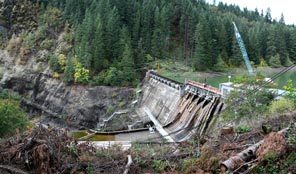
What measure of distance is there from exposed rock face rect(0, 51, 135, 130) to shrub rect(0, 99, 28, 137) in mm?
14030

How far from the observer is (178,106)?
38656 mm

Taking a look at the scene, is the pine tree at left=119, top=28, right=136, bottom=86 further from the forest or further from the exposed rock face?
the exposed rock face

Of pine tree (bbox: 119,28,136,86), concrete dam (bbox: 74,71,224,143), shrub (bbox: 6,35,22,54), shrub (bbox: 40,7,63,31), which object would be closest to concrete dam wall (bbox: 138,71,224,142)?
concrete dam (bbox: 74,71,224,143)

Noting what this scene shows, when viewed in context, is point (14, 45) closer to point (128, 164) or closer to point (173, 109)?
point (173, 109)

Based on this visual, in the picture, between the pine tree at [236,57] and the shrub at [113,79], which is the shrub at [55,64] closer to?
the shrub at [113,79]

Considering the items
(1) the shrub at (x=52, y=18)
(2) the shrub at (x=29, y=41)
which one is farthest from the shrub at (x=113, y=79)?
(1) the shrub at (x=52, y=18)

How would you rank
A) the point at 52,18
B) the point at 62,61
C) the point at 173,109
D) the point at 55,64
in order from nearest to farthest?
the point at 173,109 < the point at 62,61 < the point at 55,64 < the point at 52,18

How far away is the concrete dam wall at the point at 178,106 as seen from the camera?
101 feet

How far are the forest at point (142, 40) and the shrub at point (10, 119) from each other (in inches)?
831

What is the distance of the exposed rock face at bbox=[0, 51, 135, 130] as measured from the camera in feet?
166

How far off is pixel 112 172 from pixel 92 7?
61148 millimetres

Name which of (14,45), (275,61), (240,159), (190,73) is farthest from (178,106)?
(14,45)

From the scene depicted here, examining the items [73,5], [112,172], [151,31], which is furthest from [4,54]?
[112,172]

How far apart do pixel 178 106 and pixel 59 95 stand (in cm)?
2359
